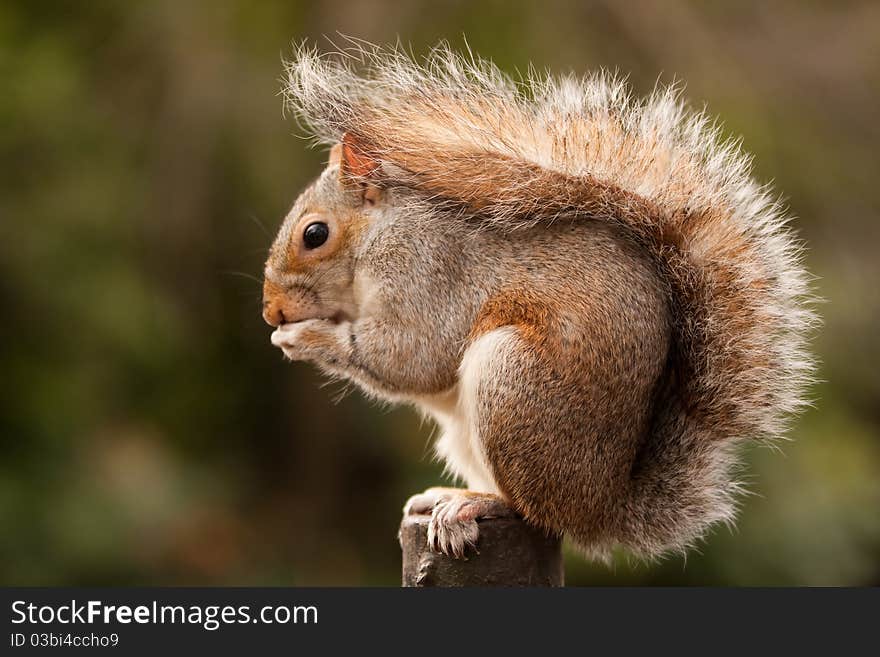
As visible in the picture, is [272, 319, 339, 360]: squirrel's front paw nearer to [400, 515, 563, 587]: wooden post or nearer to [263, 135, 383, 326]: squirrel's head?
[263, 135, 383, 326]: squirrel's head

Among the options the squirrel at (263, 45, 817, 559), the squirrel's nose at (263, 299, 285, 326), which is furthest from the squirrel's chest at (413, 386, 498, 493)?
the squirrel's nose at (263, 299, 285, 326)

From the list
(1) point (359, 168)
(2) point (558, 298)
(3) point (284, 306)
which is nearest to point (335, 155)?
(1) point (359, 168)

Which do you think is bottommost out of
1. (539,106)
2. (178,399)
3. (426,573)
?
(426,573)

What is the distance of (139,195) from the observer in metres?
4.04

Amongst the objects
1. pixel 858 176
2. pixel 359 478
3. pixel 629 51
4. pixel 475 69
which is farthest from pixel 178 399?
pixel 858 176

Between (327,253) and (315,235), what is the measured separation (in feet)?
0.15

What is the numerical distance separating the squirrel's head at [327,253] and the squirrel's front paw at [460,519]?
0.46m

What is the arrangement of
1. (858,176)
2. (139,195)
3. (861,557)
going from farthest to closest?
(858,176), (139,195), (861,557)

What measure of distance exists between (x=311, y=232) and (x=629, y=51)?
244cm

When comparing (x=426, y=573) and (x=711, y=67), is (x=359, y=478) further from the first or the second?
(x=426, y=573)

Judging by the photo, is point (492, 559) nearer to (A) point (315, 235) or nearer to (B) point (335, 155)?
(A) point (315, 235)

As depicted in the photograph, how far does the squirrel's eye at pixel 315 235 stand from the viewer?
2.15m

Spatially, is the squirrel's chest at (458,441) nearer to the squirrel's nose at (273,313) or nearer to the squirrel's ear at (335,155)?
the squirrel's nose at (273,313)

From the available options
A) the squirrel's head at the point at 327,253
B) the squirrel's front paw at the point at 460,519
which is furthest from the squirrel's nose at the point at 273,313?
the squirrel's front paw at the point at 460,519
